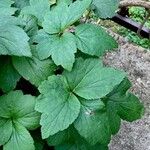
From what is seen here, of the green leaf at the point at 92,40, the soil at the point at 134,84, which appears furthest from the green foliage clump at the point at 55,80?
the soil at the point at 134,84

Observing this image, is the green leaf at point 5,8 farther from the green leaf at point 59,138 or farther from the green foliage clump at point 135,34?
the green foliage clump at point 135,34

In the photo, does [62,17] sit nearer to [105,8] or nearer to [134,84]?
[105,8]

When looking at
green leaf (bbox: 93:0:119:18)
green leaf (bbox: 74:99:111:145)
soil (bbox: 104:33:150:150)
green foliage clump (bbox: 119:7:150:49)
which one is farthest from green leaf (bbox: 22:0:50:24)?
green foliage clump (bbox: 119:7:150:49)

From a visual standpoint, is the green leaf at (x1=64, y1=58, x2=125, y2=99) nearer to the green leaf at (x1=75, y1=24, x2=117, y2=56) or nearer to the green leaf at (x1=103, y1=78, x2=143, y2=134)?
the green leaf at (x1=75, y1=24, x2=117, y2=56)

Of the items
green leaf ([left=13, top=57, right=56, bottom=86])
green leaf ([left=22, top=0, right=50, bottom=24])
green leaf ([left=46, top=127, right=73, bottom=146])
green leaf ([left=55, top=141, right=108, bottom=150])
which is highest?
green leaf ([left=22, top=0, right=50, bottom=24])

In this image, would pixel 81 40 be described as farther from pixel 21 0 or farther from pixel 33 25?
pixel 21 0
